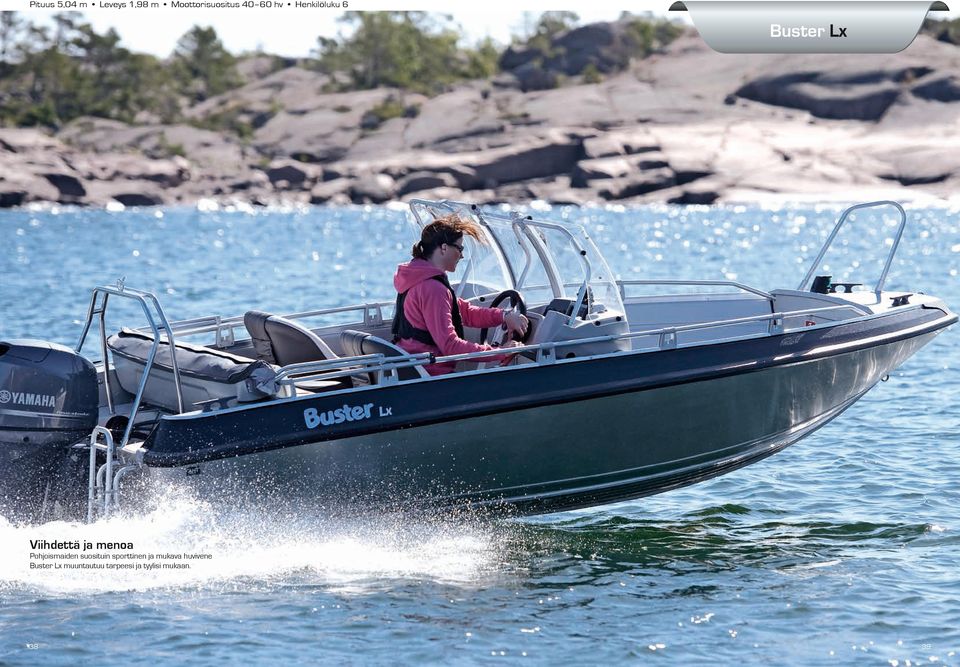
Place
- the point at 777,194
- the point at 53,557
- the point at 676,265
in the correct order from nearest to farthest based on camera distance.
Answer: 1. the point at 53,557
2. the point at 676,265
3. the point at 777,194

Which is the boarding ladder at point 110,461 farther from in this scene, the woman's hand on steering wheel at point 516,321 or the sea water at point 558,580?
the woman's hand on steering wheel at point 516,321

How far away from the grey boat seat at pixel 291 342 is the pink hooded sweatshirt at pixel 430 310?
20.2 inches

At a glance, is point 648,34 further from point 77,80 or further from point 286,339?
point 286,339

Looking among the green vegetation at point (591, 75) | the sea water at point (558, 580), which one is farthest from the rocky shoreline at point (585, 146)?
the sea water at point (558, 580)

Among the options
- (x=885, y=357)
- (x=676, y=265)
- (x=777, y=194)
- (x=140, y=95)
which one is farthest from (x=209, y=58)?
(x=885, y=357)

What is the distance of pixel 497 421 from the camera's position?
768cm

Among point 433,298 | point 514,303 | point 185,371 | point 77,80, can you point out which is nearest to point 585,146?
point 77,80

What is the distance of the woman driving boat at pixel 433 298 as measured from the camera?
776 cm

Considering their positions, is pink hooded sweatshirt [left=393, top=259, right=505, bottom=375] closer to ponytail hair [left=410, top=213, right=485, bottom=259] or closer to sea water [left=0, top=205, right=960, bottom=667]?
ponytail hair [left=410, top=213, right=485, bottom=259]

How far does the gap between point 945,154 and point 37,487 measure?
64.6m

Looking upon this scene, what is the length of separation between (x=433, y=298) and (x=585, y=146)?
6244 cm

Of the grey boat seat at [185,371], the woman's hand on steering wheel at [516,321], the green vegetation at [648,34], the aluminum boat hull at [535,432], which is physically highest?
the green vegetation at [648,34]

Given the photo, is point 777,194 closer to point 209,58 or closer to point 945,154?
point 945,154

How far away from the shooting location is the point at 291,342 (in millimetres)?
7980
